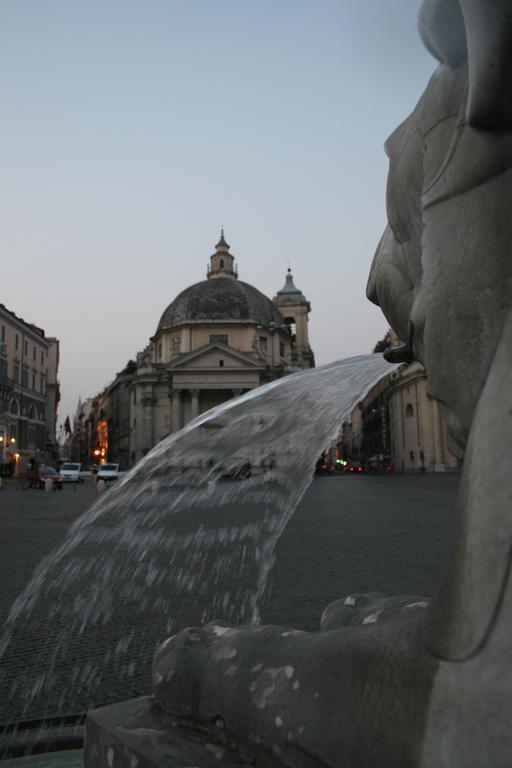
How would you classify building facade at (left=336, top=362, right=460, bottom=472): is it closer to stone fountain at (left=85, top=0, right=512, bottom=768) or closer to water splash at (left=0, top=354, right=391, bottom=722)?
water splash at (left=0, top=354, right=391, bottom=722)

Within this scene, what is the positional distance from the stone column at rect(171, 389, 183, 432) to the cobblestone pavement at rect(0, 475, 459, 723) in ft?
167

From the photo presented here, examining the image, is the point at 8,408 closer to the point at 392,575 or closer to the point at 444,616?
the point at 392,575

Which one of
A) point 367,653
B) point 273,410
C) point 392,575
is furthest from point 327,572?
point 367,653

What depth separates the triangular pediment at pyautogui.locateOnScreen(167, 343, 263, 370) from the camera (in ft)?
205

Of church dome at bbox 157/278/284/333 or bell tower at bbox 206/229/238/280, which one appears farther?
bell tower at bbox 206/229/238/280

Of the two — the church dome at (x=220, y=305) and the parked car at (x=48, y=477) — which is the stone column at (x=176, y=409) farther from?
the parked car at (x=48, y=477)

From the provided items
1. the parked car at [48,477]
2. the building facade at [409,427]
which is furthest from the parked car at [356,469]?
the parked car at [48,477]

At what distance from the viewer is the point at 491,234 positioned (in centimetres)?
104

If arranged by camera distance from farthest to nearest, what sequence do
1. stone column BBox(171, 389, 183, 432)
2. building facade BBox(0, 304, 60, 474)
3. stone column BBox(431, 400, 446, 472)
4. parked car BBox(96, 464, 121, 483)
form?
stone column BBox(171, 389, 183, 432) < building facade BBox(0, 304, 60, 474) < stone column BBox(431, 400, 446, 472) < parked car BBox(96, 464, 121, 483)

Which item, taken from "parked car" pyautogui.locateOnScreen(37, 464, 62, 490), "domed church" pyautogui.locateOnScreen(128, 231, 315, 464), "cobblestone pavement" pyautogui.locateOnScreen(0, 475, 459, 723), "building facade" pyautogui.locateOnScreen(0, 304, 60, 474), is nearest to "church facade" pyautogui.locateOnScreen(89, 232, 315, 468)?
"domed church" pyautogui.locateOnScreen(128, 231, 315, 464)

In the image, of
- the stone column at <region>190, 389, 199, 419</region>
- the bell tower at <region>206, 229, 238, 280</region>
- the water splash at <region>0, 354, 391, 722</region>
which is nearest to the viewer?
the water splash at <region>0, 354, 391, 722</region>

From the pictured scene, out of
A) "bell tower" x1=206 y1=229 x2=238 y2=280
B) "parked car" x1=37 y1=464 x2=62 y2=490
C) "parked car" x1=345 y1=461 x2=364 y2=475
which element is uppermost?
"bell tower" x1=206 y1=229 x2=238 y2=280

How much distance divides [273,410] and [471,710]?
92.1 inches

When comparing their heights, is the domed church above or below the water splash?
above
